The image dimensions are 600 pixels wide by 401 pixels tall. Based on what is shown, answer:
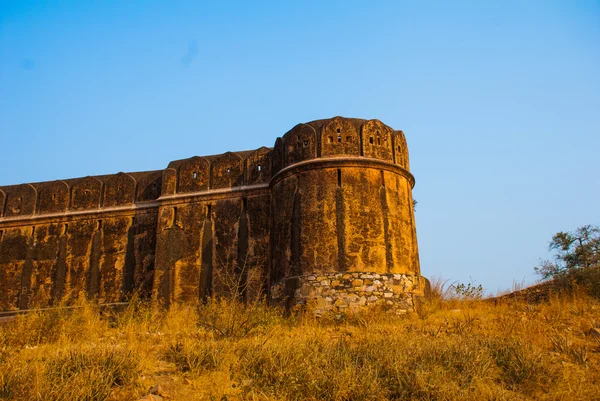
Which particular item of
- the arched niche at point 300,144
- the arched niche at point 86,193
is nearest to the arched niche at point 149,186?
the arched niche at point 86,193

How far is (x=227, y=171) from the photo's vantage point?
13.4 meters

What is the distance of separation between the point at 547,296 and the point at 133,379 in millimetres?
8539

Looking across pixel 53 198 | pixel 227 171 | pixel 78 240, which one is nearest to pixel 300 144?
pixel 227 171

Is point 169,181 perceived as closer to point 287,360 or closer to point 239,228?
point 239,228

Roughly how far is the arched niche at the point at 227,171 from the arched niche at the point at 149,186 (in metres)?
1.70

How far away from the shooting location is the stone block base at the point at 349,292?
10.2 m

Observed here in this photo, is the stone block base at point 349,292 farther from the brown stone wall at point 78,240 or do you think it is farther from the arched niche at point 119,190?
the arched niche at point 119,190

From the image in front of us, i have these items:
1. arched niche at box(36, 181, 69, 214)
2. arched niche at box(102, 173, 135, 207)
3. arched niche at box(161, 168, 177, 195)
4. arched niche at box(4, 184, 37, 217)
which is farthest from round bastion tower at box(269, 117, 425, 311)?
arched niche at box(4, 184, 37, 217)

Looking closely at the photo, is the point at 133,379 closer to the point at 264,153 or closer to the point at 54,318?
the point at 54,318

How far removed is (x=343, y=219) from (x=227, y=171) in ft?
12.6

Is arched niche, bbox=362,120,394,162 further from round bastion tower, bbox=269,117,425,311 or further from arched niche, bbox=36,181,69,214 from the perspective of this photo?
arched niche, bbox=36,181,69,214

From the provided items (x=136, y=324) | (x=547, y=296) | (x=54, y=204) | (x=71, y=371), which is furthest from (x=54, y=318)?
(x=547, y=296)

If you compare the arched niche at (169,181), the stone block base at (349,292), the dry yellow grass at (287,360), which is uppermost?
the arched niche at (169,181)

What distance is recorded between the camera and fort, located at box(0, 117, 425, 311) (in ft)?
35.1
